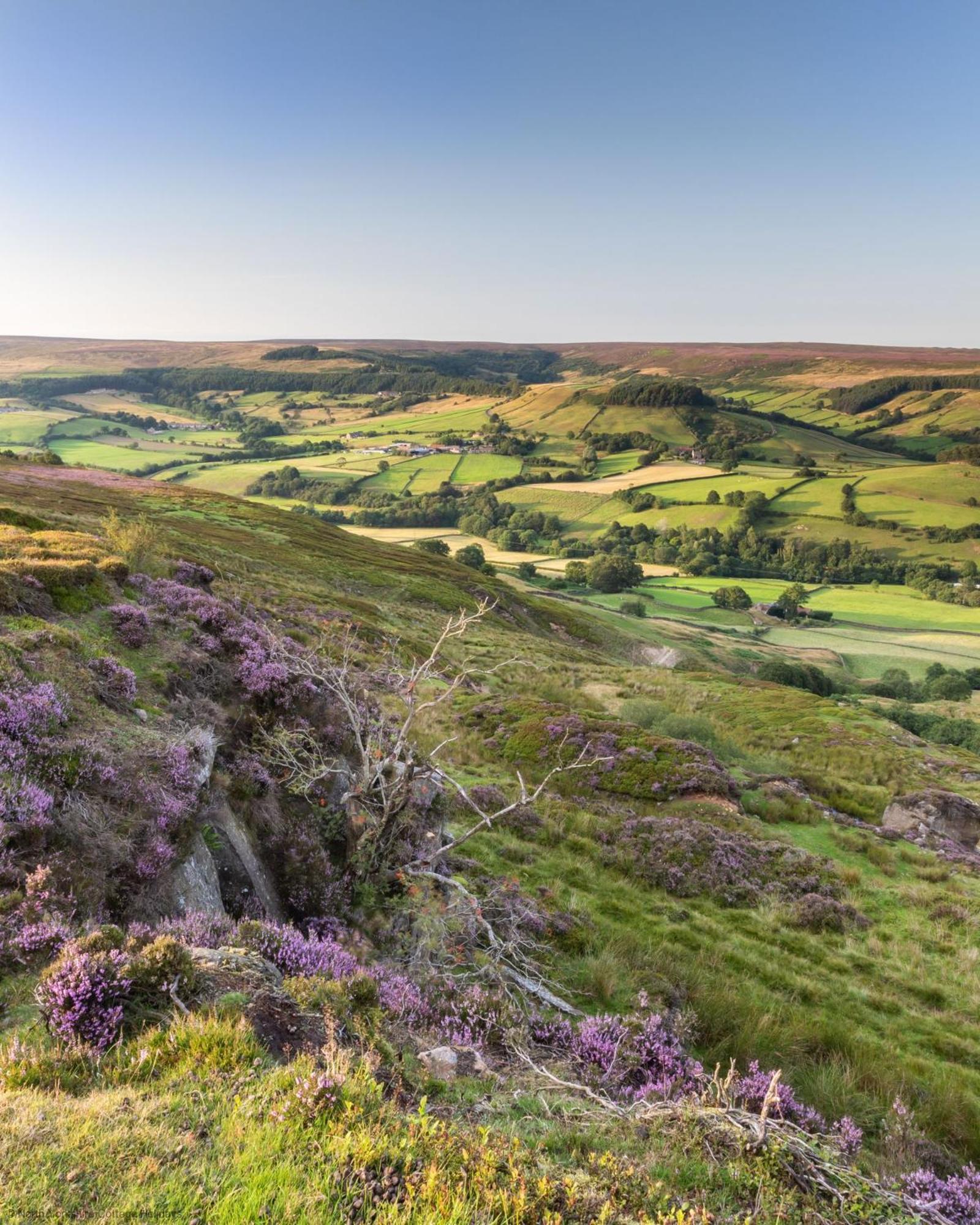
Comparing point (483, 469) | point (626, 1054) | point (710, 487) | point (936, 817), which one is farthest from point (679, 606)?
point (626, 1054)

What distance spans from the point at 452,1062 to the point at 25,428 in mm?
226869

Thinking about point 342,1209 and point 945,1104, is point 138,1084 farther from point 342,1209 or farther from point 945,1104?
point 945,1104

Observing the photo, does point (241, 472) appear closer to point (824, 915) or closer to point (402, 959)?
point (824, 915)

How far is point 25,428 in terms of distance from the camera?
17612 cm

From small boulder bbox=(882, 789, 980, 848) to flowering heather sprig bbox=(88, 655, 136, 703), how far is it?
21126 mm

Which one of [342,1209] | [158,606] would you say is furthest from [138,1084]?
[158,606]

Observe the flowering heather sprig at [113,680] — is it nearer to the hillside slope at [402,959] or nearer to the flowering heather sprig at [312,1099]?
the hillside slope at [402,959]

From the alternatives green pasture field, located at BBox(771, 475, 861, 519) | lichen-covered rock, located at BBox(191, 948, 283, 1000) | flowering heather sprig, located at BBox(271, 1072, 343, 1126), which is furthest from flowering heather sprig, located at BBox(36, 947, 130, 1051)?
green pasture field, located at BBox(771, 475, 861, 519)

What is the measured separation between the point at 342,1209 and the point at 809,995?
9593mm

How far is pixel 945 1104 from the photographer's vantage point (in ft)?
24.3

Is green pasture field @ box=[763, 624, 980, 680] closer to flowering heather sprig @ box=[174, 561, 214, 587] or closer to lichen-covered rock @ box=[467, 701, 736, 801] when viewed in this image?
lichen-covered rock @ box=[467, 701, 736, 801]

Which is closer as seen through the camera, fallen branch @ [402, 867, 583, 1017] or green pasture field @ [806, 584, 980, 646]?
fallen branch @ [402, 867, 583, 1017]

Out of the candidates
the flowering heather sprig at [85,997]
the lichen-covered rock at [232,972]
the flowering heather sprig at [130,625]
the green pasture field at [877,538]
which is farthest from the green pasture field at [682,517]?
the flowering heather sprig at [85,997]

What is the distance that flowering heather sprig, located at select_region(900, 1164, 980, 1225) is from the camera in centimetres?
471
